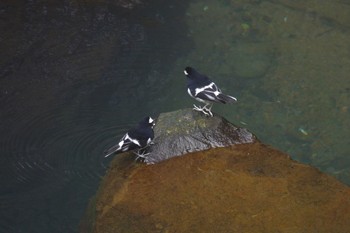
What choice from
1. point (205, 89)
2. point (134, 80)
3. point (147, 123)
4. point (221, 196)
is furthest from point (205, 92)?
point (134, 80)

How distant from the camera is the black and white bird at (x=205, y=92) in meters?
5.10

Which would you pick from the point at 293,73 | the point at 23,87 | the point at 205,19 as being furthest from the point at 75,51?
the point at 293,73

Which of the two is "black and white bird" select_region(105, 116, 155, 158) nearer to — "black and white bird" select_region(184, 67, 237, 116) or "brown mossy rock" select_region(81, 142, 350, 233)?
"brown mossy rock" select_region(81, 142, 350, 233)

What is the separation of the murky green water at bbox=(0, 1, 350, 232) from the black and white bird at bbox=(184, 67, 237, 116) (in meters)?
1.63

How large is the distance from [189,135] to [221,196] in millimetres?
800

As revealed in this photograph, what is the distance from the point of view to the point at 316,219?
4.32 meters

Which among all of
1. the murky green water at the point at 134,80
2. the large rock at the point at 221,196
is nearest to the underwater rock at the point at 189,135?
the large rock at the point at 221,196

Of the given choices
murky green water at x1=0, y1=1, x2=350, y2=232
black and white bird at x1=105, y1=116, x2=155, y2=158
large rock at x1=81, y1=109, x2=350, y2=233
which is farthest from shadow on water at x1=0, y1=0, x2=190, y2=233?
black and white bird at x1=105, y1=116, x2=155, y2=158

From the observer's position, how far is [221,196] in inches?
177

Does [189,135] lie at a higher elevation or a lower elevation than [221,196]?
higher

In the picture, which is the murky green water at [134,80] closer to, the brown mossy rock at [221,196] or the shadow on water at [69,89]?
the shadow on water at [69,89]

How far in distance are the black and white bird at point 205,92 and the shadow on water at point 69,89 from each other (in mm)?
1647

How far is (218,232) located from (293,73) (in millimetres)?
4415

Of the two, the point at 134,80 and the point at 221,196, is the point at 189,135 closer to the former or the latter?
the point at 221,196
